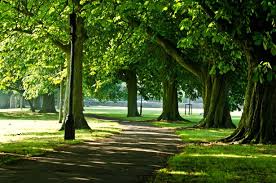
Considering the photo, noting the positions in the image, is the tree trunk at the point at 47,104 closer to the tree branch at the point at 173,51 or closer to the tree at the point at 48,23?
the tree branch at the point at 173,51

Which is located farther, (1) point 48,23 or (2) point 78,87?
(2) point 78,87

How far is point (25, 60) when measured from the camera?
3152 centimetres

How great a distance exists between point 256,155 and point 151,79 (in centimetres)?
4077

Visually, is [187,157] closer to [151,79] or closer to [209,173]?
[209,173]

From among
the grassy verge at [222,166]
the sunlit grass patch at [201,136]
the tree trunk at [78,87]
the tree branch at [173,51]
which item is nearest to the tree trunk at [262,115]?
the grassy verge at [222,166]

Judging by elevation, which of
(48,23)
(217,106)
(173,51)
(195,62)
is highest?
(48,23)

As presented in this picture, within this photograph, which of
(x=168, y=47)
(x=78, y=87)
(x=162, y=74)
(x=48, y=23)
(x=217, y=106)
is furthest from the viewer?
(x=162, y=74)

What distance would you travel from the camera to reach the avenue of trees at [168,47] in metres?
16.5

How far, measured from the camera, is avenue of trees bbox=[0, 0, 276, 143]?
16.5 m

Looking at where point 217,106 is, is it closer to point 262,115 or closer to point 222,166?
point 262,115

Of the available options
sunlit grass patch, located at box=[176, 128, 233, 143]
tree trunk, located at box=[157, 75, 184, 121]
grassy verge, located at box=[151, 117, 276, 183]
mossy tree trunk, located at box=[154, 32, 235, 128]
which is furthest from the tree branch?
grassy verge, located at box=[151, 117, 276, 183]

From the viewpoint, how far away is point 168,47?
30281 mm

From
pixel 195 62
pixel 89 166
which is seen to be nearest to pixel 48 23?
pixel 89 166

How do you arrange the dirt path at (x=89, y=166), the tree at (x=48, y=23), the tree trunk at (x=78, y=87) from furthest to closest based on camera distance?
the tree trunk at (x=78, y=87) < the tree at (x=48, y=23) < the dirt path at (x=89, y=166)
